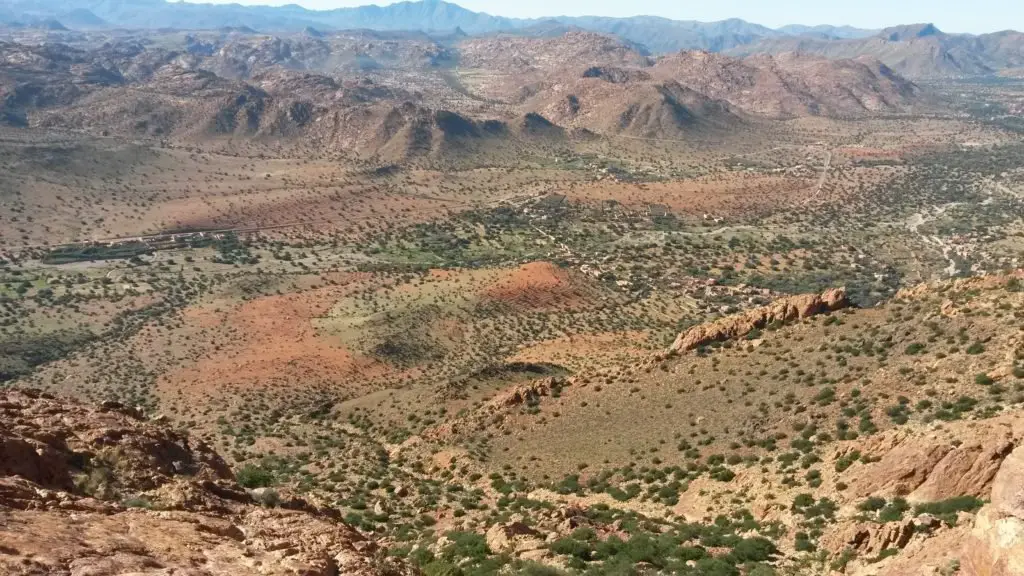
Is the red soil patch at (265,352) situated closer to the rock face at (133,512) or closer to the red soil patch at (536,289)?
the red soil patch at (536,289)

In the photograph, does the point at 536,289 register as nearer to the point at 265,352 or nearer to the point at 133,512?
the point at 265,352

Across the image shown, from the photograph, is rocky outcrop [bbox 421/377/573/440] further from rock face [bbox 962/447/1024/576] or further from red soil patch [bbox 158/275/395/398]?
rock face [bbox 962/447/1024/576]

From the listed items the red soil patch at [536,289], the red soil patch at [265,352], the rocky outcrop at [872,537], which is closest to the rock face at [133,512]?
the rocky outcrop at [872,537]

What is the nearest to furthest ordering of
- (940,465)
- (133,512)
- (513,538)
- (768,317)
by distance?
(133,512) → (940,465) → (513,538) → (768,317)

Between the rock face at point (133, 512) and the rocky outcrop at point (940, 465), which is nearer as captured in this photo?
the rock face at point (133, 512)

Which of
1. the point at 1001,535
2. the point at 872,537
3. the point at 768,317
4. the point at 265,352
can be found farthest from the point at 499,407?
the point at 265,352

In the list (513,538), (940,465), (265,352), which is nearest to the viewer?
(940,465)

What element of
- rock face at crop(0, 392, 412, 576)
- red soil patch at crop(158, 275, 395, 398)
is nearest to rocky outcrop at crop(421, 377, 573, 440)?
rock face at crop(0, 392, 412, 576)
